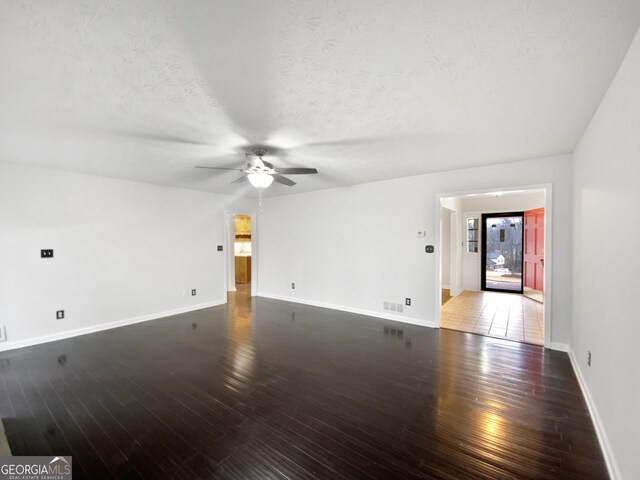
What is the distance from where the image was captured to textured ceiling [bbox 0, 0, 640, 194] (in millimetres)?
1258

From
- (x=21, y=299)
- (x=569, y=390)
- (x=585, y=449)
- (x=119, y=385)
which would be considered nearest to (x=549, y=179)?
(x=569, y=390)

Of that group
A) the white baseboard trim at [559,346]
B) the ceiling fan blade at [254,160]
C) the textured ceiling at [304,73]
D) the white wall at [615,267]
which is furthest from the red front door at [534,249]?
the ceiling fan blade at [254,160]

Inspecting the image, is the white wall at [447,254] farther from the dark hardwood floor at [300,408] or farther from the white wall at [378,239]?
the dark hardwood floor at [300,408]

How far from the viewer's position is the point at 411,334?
3.97 meters

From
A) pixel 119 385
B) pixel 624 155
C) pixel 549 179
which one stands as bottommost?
pixel 119 385

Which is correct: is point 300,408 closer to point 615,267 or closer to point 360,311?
point 615,267

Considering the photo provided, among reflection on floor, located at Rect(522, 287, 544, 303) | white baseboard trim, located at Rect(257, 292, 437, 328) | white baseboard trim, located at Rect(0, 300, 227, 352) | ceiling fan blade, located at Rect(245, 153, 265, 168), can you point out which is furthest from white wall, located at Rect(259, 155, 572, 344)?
reflection on floor, located at Rect(522, 287, 544, 303)

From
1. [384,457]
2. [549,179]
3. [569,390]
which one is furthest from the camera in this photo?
[549,179]

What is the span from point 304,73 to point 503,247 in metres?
7.91

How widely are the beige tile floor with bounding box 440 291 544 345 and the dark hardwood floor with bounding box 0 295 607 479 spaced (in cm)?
41

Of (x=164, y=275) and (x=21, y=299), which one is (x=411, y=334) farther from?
(x=21, y=299)

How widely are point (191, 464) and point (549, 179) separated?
4.60m

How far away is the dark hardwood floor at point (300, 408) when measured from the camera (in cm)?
169

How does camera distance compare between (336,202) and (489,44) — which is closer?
(489,44)
